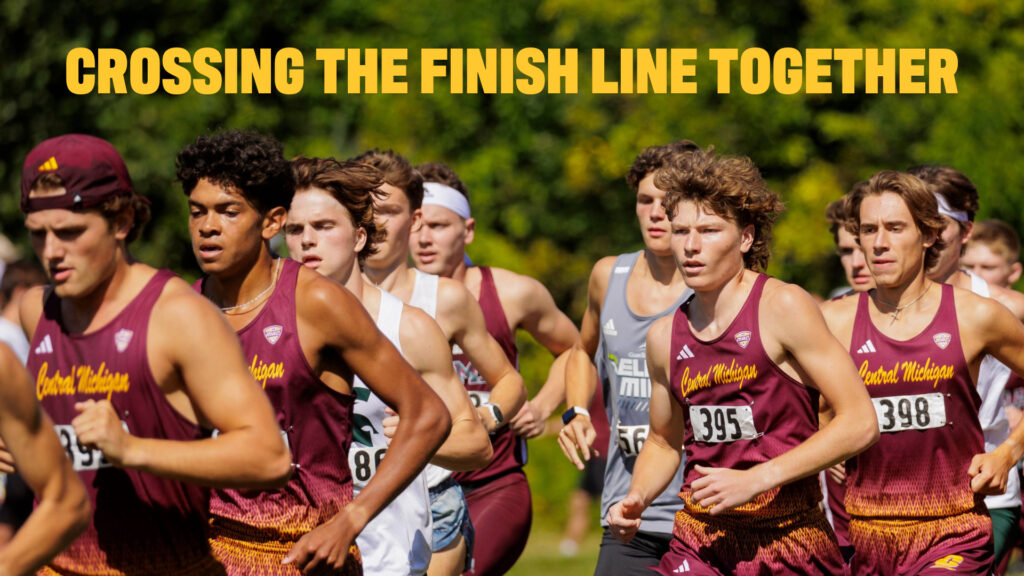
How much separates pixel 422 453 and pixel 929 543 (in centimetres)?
240

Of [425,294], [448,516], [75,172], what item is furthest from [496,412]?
[75,172]

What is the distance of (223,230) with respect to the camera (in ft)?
15.0

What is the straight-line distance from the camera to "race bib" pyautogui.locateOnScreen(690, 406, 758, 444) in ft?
16.8

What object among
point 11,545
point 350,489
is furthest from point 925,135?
point 11,545

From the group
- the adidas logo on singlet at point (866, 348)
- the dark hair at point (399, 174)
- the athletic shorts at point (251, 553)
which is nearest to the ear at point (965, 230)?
the adidas logo on singlet at point (866, 348)

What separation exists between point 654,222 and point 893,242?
116 centimetres

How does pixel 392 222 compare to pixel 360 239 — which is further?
pixel 392 222

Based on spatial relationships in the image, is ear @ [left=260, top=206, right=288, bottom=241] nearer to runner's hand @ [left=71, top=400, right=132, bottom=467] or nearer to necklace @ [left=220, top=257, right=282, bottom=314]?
necklace @ [left=220, top=257, right=282, bottom=314]

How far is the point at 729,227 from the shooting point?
5297 mm

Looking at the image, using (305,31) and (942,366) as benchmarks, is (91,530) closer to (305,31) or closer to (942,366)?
(942,366)

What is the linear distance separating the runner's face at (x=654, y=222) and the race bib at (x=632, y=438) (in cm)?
84

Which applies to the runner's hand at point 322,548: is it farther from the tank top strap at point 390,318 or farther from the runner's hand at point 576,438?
the runner's hand at point 576,438

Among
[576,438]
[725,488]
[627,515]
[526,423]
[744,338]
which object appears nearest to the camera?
[725,488]

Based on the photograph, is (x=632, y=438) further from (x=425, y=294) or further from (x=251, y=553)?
(x=251, y=553)
